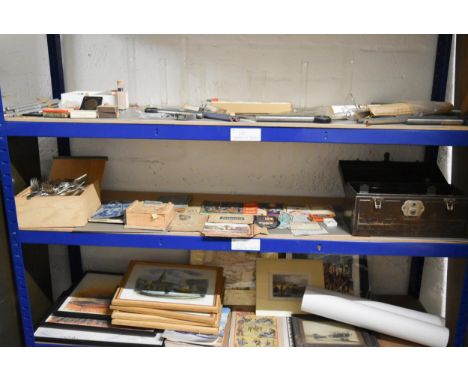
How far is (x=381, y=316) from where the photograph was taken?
169cm

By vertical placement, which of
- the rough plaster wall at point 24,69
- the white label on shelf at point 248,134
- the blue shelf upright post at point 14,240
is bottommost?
the blue shelf upright post at point 14,240

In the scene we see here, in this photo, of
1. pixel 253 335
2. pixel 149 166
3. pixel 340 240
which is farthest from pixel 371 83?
pixel 253 335

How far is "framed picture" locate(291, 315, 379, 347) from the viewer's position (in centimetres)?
167

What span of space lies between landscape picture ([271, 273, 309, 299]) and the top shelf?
75 cm

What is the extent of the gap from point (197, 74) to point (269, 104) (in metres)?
0.37

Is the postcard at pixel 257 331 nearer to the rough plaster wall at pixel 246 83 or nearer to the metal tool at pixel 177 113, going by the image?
the rough plaster wall at pixel 246 83

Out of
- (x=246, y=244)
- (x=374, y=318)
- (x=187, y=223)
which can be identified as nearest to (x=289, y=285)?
(x=374, y=318)

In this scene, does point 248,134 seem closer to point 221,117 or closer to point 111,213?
point 221,117

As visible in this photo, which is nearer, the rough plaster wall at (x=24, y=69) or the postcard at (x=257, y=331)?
the postcard at (x=257, y=331)

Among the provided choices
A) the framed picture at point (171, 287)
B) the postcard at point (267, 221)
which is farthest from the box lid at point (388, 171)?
the framed picture at point (171, 287)

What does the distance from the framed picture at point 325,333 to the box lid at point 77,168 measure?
1035mm

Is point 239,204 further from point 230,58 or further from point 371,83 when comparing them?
point 371,83

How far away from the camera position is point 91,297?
1.90 m

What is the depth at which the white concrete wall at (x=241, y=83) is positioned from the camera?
5.85 feet
